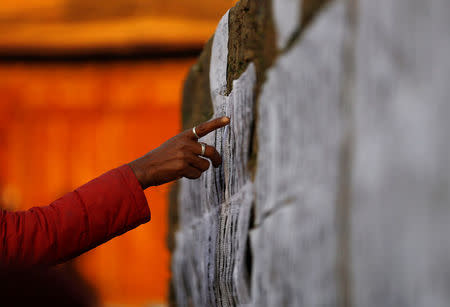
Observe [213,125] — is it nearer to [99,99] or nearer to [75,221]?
[75,221]

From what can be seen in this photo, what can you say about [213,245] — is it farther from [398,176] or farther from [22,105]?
[22,105]

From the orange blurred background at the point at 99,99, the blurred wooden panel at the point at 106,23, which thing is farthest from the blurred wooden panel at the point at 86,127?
the blurred wooden panel at the point at 106,23

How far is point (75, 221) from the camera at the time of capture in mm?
1081

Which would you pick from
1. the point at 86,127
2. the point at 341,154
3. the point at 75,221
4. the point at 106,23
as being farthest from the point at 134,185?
the point at 86,127

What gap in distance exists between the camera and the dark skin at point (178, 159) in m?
1.08

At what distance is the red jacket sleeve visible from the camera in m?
1.05

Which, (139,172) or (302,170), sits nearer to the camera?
(302,170)

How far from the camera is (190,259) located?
171cm

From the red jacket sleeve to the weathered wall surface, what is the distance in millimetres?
233

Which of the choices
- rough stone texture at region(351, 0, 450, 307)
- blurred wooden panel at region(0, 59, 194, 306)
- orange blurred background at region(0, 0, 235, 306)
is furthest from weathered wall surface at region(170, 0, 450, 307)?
blurred wooden panel at region(0, 59, 194, 306)

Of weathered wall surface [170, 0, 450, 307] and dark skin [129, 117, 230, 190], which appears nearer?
weathered wall surface [170, 0, 450, 307]

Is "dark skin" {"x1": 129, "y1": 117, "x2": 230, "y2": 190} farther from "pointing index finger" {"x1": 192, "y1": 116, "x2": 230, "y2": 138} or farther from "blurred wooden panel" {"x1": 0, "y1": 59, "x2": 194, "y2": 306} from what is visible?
"blurred wooden panel" {"x1": 0, "y1": 59, "x2": 194, "y2": 306}

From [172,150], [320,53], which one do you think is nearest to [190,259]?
[172,150]

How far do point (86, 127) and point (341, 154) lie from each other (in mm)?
5493
